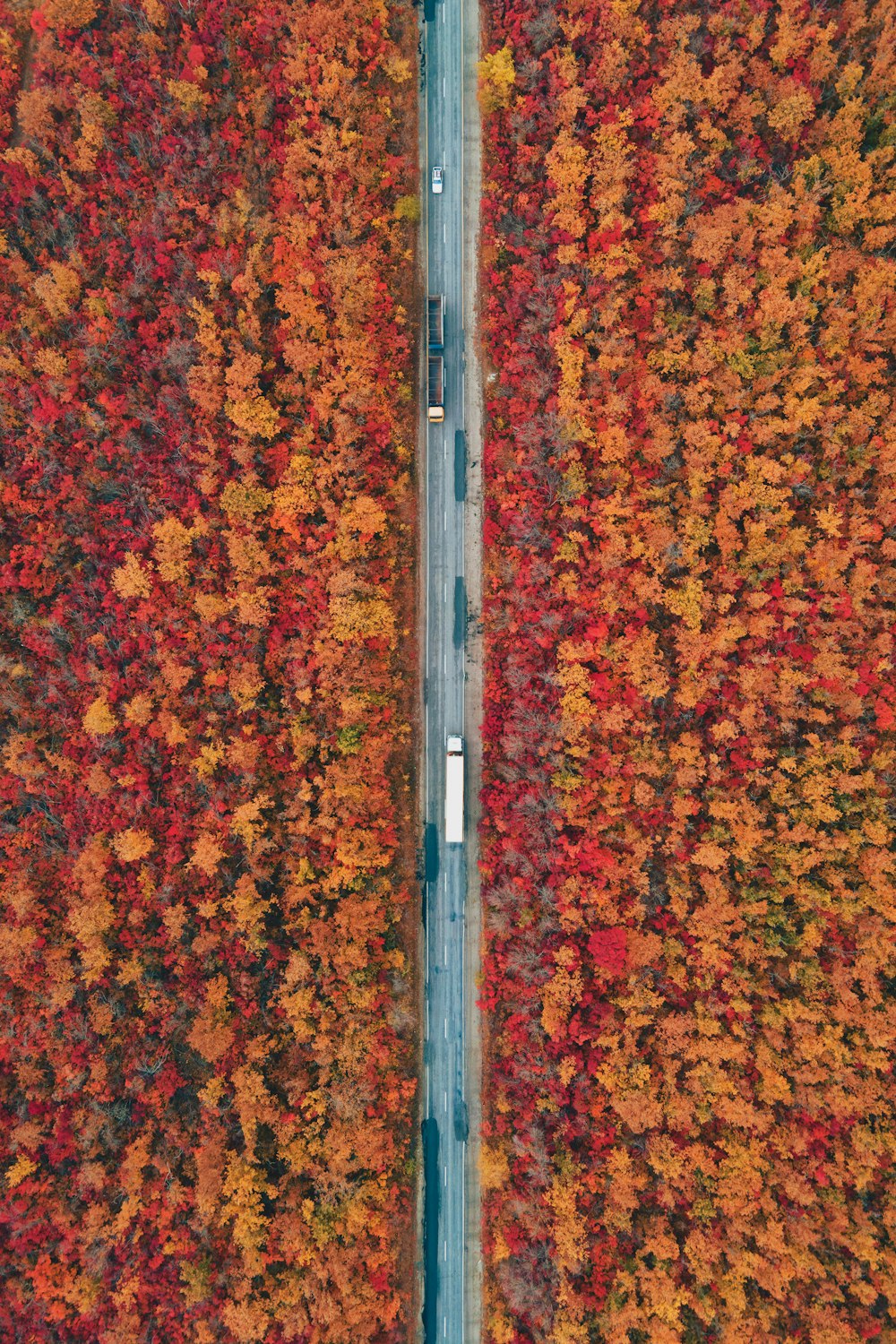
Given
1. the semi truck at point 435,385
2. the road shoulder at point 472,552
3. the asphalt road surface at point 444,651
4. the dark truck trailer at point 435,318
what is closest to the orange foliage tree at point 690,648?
the road shoulder at point 472,552

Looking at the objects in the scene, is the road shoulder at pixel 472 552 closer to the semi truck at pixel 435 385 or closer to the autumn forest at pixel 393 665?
the autumn forest at pixel 393 665

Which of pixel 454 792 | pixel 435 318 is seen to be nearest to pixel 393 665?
pixel 454 792

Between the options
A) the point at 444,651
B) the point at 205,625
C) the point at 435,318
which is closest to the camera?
the point at 205,625

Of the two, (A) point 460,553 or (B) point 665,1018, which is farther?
(A) point 460,553

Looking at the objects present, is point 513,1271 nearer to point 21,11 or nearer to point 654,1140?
point 654,1140

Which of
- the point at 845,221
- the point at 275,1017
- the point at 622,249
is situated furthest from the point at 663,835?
the point at 845,221

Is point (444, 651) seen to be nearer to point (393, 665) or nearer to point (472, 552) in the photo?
point (393, 665)
